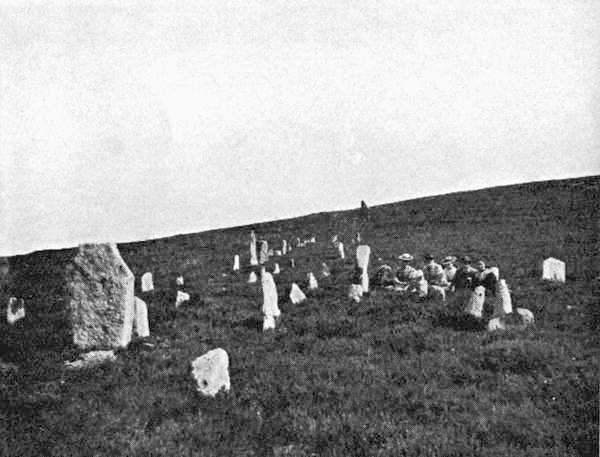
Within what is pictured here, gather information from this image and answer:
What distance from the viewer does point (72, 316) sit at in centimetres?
1202

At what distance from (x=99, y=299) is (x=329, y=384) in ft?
20.8

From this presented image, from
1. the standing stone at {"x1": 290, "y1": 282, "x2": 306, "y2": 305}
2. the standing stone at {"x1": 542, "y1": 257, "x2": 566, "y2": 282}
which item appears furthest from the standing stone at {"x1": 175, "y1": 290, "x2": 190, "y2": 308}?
the standing stone at {"x1": 542, "y1": 257, "x2": 566, "y2": 282}

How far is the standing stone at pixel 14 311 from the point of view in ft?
58.6

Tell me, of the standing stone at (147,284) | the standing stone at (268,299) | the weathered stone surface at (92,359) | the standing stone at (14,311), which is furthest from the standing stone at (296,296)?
the standing stone at (14,311)

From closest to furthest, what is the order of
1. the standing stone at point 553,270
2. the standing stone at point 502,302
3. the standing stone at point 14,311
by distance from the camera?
1. the standing stone at point 502,302
2. the standing stone at point 553,270
3. the standing stone at point 14,311

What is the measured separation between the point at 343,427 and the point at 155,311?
34.4 feet

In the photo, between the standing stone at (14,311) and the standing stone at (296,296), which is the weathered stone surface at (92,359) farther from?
the standing stone at (14,311)

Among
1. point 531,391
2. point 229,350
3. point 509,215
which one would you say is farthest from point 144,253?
point 531,391

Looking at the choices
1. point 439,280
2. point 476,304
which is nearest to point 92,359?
point 476,304

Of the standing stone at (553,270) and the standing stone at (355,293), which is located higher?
the standing stone at (553,270)

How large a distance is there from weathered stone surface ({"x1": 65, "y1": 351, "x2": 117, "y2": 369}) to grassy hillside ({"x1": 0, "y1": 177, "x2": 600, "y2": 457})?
1.27 ft

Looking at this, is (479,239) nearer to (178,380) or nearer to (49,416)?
(178,380)

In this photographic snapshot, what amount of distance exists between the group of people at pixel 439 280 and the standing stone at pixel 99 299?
7.95 metres

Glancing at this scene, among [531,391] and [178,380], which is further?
[178,380]
